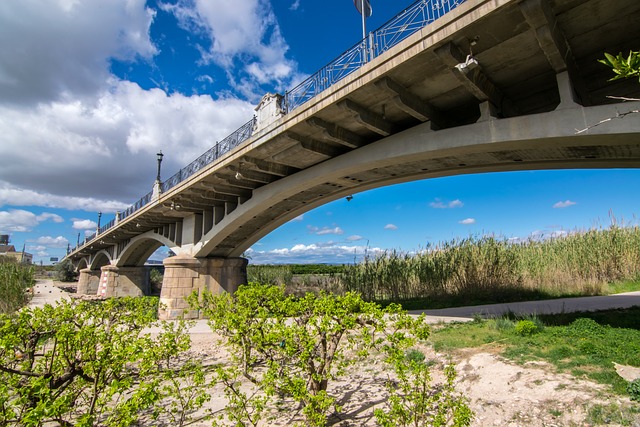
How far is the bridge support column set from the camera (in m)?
41.6

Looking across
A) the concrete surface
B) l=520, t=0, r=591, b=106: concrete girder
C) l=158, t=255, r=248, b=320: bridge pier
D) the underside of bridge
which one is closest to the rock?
the underside of bridge

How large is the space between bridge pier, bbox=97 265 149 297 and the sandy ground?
31.1 m

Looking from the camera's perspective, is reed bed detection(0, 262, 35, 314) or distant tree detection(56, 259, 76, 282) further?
distant tree detection(56, 259, 76, 282)

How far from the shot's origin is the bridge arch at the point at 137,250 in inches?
1072

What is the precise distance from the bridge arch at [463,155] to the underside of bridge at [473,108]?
0.09 ft

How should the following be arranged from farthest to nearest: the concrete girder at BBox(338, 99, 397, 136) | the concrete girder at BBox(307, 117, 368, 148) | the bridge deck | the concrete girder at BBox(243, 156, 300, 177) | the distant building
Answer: the distant building
the concrete girder at BBox(243, 156, 300, 177)
the concrete girder at BBox(307, 117, 368, 148)
the concrete girder at BBox(338, 99, 397, 136)
the bridge deck

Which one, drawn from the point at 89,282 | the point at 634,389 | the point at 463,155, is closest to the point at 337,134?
the point at 463,155

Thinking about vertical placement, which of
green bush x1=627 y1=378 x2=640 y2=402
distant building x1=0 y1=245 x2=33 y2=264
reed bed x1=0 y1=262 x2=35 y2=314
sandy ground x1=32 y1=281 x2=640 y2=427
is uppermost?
distant building x1=0 y1=245 x2=33 y2=264

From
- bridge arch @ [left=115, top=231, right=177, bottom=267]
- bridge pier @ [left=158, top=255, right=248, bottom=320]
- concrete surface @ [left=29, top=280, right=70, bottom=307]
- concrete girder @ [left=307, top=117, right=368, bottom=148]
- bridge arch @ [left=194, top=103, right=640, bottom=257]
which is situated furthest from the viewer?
bridge arch @ [left=115, top=231, right=177, bottom=267]

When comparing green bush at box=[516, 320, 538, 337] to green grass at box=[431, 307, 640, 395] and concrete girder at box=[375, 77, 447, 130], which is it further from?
concrete girder at box=[375, 77, 447, 130]

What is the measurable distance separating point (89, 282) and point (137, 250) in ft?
58.2

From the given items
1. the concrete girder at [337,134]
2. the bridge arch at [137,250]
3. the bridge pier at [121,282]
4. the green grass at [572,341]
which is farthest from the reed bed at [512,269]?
the bridge pier at [121,282]

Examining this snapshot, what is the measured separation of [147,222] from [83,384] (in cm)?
1917

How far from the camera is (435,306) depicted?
40.9 ft
